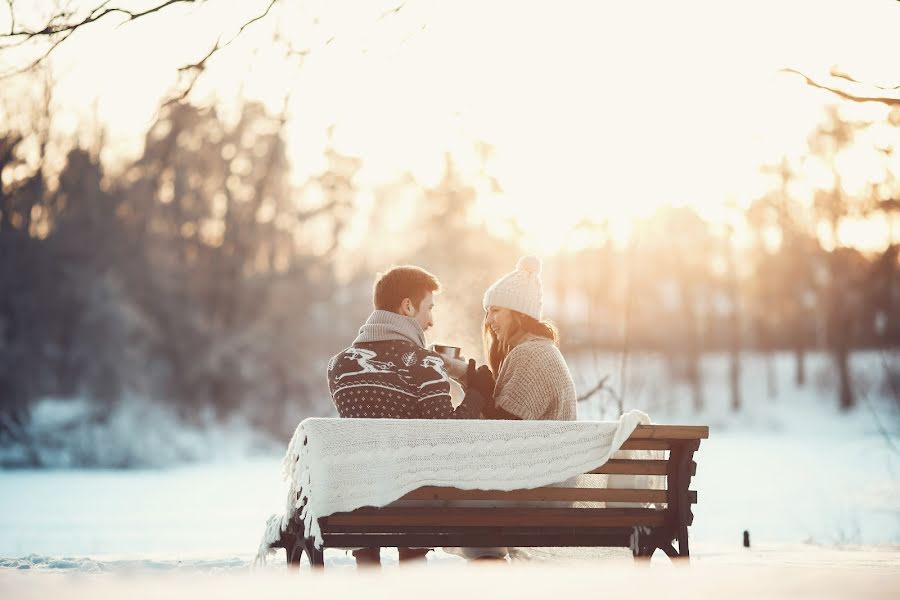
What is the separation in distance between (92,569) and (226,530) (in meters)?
4.47

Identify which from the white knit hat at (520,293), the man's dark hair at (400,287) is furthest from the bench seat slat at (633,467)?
the man's dark hair at (400,287)

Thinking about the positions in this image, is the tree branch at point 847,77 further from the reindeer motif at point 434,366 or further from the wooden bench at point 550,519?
the reindeer motif at point 434,366

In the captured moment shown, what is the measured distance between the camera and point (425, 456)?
4.80m

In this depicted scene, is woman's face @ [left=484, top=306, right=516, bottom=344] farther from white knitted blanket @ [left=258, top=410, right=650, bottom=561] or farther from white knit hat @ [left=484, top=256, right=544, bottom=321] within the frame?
white knitted blanket @ [left=258, top=410, right=650, bottom=561]

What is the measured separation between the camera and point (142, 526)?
11484 millimetres

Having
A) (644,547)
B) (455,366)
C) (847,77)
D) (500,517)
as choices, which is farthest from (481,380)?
(847,77)

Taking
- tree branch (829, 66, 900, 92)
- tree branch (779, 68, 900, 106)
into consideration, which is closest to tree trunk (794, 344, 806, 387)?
tree branch (779, 68, 900, 106)

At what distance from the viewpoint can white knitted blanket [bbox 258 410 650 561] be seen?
4746mm

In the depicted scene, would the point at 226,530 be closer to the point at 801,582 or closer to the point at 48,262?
the point at 801,582

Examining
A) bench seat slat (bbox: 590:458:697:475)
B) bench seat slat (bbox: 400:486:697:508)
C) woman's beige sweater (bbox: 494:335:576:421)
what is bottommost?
bench seat slat (bbox: 400:486:697:508)

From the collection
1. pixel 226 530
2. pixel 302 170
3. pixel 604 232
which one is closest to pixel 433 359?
pixel 226 530

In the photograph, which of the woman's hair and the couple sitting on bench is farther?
the woman's hair

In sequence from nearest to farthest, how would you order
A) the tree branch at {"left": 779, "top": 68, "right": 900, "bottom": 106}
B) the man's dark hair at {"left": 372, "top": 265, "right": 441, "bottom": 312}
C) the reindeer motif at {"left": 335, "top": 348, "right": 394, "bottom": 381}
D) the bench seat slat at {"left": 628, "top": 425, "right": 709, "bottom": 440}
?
the bench seat slat at {"left": 628, "top": 425, "right": 709, "bottom": 440}, the reindeer motif at {"left": 335, "top": 348, "right": 394, "bottom": 381}, the man's dark hair at {"left": 372, "top": 265, "right": 441, "bottom": 312}, the tree branch at {"left": 779, "top": 68, "right": 900, "bottom": 106}

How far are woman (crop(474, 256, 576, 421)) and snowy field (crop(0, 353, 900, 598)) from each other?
0.69m
